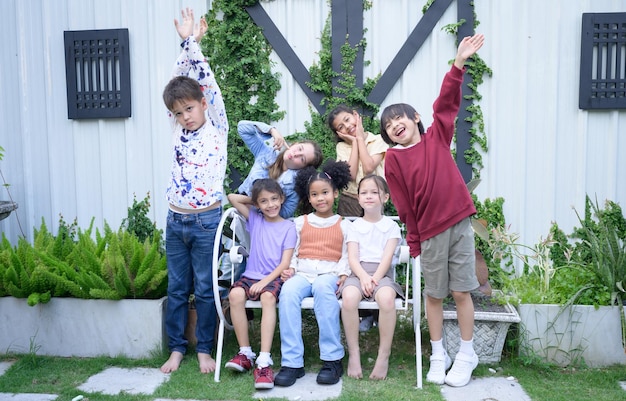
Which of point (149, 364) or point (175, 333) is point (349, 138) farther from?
point (149, 364)

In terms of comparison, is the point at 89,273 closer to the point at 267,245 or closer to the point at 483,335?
the point at 267,245

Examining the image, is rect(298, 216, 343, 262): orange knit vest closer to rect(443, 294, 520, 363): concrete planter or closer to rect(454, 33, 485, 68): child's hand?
rect(443, 294, 520, 363): concrete planter

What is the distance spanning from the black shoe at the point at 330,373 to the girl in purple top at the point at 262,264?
0.87 feet

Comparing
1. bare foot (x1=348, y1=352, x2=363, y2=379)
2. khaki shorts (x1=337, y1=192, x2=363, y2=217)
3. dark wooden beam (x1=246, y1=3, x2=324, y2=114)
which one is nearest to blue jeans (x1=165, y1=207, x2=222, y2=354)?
bare foot (x1=348, y1=352, x2=363, y2=379)

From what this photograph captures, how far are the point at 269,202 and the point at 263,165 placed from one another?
0.36 metres

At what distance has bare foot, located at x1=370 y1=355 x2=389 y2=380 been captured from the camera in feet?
10.3

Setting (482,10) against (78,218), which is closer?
(482,10)

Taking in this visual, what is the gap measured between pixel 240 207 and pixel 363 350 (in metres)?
1.19

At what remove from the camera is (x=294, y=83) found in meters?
4.49

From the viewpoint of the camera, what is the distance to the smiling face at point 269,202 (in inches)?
135

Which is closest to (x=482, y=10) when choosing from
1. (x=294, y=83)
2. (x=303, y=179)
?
(x=294, y=83)

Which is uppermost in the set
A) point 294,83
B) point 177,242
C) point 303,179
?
point 294,83

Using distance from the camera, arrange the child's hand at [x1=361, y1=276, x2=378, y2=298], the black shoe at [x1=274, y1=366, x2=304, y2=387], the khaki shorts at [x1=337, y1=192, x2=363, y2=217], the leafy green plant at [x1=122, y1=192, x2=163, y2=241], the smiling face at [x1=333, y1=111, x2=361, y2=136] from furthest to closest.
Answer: the leafy green plant at [x1=122, y1=192, x2=163, y2=241] → the khaki shorts at [x1=337, y1=192, x2=363, y2=217] → the smiling face at [x1=333, y1=111, x2=361, y2=136] → the child's hand at [x1=361, y1=276, x2=378, y2=298] → the black shoe at [x1=274, y1=366, x2=304, y2=387]

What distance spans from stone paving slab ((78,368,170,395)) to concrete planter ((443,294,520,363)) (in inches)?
63.7
